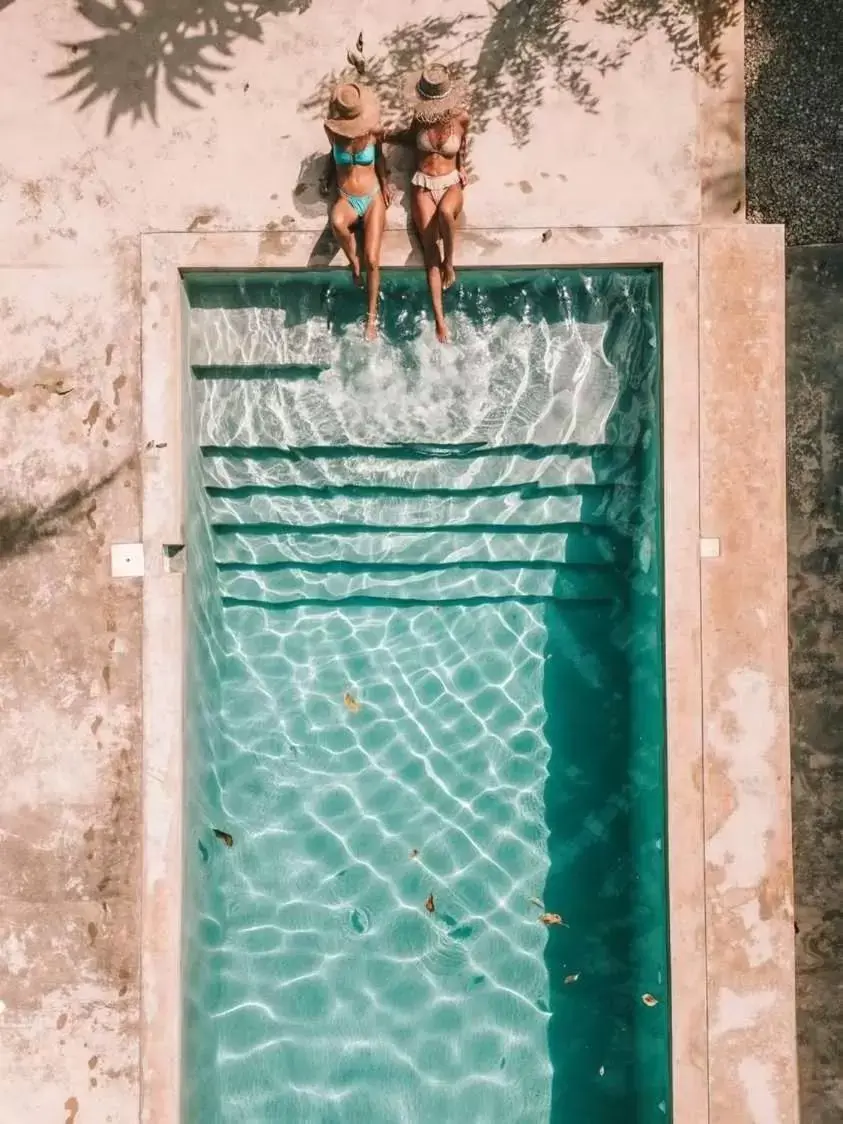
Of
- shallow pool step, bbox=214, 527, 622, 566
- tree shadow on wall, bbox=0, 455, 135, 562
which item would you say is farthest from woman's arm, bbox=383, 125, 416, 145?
tree shadow on wall, bbox=0, 455, 135, 562

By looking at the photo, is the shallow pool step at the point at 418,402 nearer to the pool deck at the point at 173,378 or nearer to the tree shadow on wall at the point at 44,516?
the pool deck at the point at 173,378

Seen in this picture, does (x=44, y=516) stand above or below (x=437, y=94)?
below

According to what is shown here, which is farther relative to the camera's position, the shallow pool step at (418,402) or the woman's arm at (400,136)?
the shallow pool step at (418,402)

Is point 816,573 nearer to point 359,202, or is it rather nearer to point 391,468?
point 391,468

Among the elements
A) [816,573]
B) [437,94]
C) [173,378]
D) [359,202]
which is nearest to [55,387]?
[173,378]

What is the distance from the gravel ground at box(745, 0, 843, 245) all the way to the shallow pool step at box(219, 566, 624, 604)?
221 centimetres

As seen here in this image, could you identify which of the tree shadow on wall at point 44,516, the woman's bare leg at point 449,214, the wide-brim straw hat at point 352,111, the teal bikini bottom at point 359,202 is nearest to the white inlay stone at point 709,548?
the woman's bare leg at point 449,214

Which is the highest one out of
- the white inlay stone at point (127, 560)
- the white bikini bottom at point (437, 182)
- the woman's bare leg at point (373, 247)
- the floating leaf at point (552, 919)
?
the white bikini bottom at point (437, 182)

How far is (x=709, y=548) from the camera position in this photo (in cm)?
489

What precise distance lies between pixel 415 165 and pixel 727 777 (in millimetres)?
3585

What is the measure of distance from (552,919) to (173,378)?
11.9ft

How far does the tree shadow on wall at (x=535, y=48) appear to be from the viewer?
4.93 meters

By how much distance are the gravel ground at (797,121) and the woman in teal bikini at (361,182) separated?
2049 millimetres

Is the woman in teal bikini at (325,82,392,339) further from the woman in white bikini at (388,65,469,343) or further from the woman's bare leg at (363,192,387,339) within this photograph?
the woman in white bikini at (388,65,469,343)
